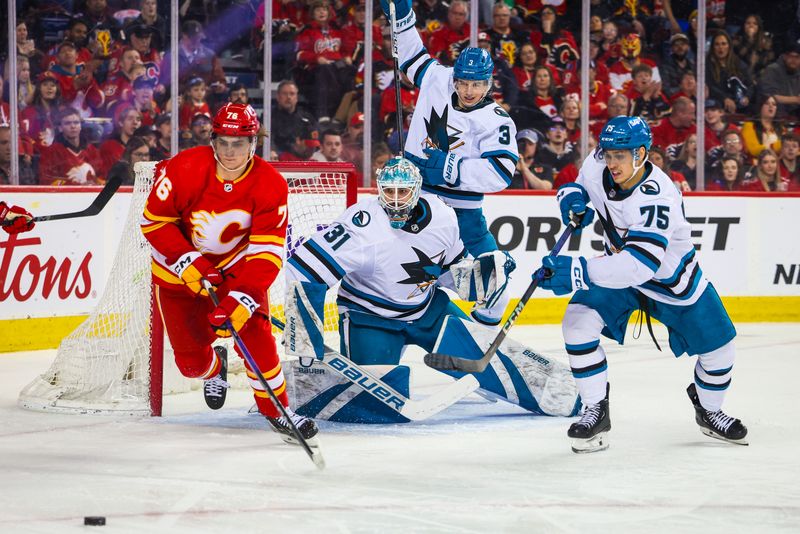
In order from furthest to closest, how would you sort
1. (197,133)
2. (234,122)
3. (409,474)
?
1. (197,133)
2. (234,122)
3. (409,474)

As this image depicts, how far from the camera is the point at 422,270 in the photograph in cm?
432

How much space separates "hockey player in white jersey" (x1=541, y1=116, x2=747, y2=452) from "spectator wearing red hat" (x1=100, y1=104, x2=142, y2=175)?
10.9ft

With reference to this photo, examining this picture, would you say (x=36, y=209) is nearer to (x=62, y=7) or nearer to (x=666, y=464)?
(x=62, y=7)

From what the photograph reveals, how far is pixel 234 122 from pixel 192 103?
3.29 meters

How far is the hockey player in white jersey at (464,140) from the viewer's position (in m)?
4.69

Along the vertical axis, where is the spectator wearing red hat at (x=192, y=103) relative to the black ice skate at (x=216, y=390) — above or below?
above

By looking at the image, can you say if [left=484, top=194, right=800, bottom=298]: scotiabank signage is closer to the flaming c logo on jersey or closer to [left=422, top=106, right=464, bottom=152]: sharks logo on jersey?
[left=422, top=106, right=464, bottom=152]: sharks logo on jersey

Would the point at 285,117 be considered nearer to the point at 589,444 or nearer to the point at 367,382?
the point at 367,382

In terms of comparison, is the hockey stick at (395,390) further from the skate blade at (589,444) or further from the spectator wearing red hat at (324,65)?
the spectator wearing red hat at (324,65)

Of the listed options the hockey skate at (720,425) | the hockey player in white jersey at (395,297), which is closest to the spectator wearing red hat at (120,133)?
the hockey player in white jersey at (395,297)

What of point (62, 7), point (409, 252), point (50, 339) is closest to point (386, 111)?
point (62, 7)

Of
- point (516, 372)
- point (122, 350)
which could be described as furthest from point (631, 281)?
point (122, 350)

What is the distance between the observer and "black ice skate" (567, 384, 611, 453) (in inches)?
148

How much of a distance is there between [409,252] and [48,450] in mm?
1358
